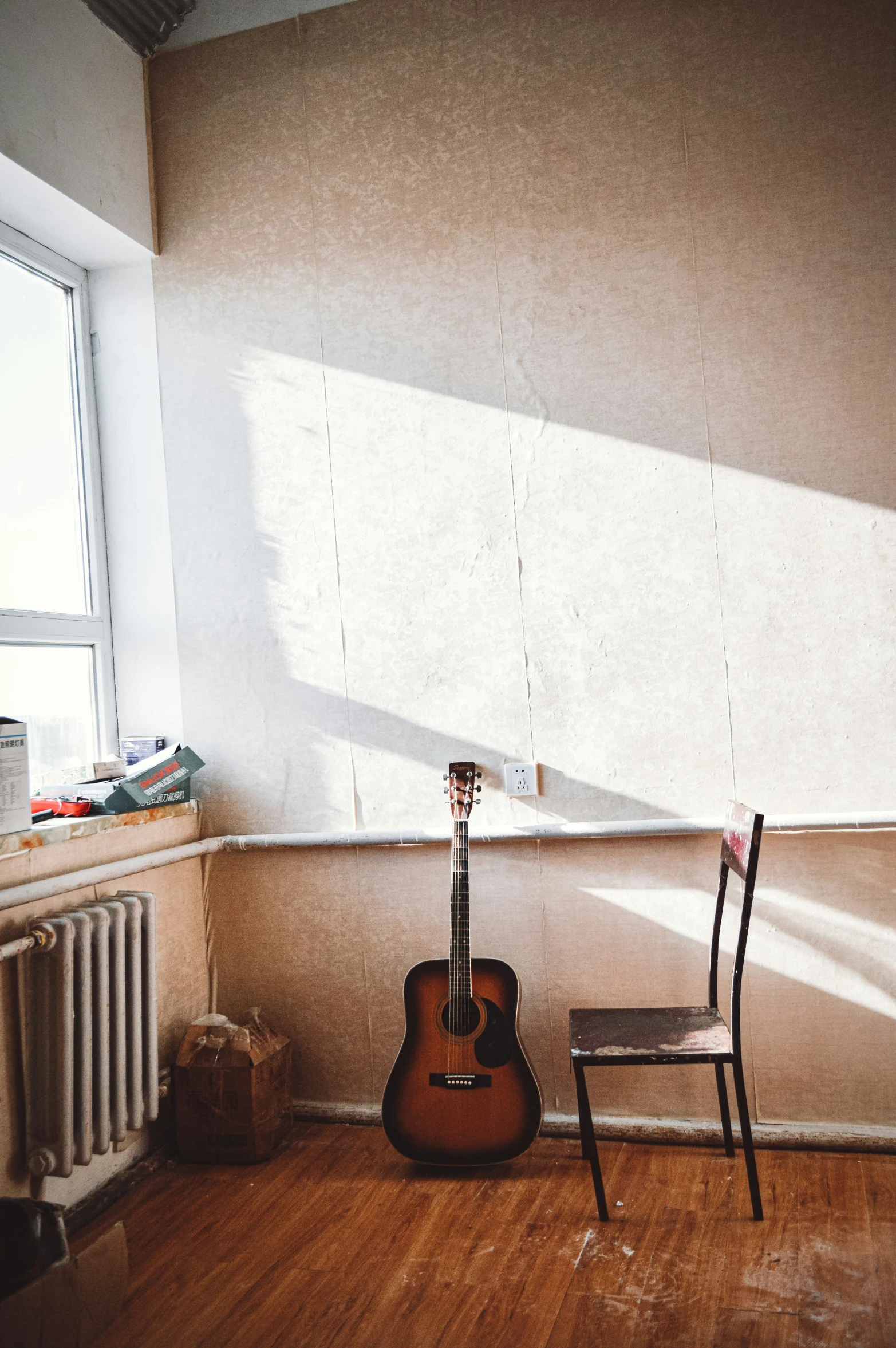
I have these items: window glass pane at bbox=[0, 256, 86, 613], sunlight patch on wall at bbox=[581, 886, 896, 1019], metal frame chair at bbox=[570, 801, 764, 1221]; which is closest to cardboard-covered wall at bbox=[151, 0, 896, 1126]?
sunlight patch on wall at bbox=[581, 886, 896, 1019]

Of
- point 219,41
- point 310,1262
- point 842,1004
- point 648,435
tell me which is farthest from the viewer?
point 219,41

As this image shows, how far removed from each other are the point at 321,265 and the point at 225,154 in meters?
0.51

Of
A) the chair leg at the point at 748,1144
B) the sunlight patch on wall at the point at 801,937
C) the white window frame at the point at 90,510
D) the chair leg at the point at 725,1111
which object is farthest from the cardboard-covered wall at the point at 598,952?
the white window frame at the point at 90,510

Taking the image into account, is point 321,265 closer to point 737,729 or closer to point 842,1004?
point 737,729

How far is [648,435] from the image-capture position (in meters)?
2.76

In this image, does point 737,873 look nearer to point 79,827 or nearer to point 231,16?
point 79,827

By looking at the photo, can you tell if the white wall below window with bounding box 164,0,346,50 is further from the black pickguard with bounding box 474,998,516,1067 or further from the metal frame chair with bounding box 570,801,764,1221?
the black pickguard with bounding box 474,998,516,1067

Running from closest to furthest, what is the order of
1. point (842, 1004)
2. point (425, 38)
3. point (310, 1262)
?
1. point (310, 1262)
2. point (842, 1004)
3. point (425, 38)

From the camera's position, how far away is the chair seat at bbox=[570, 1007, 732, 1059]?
7.31ft

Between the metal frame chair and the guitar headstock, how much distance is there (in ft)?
1.99

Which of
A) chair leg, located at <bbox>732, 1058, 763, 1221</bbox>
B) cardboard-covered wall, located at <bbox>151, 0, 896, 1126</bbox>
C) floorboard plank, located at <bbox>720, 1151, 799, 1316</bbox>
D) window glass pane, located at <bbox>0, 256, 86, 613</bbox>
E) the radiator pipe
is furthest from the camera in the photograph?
window glass pane, located at <bbox>0, 256, 86, 613</bbox>

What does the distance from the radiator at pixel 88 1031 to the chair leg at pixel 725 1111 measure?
1.47 metres

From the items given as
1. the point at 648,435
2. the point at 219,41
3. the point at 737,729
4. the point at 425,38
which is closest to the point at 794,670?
the point at 737,729

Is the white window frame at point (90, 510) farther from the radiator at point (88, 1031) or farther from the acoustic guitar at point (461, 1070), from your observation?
the acoustic guitar at point (461, 1070)
